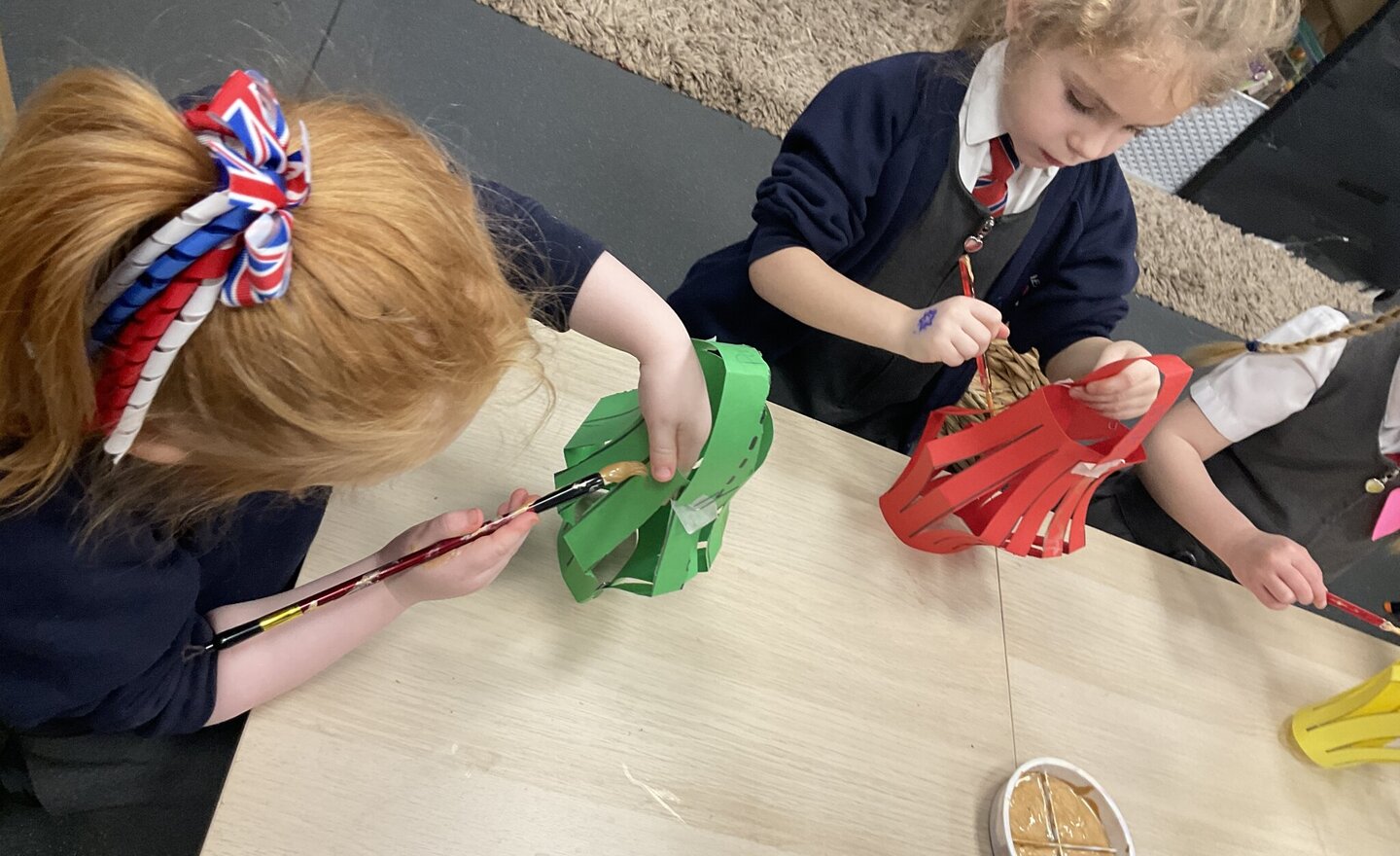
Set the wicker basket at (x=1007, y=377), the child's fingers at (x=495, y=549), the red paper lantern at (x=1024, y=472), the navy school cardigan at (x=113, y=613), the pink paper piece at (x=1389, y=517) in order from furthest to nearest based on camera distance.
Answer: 1. the wicker basket at (x=1007, y=377)
2. the pink paper piece at (x=1389, y=517)
3. the red paper lantern at (x=1024, y=472)
4. the child's fingers at (x=495, y=549)
5. the navy school cardigan at (x=113, y=613)

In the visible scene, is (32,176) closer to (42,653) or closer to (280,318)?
(280,318)

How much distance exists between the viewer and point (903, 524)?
0.69 m

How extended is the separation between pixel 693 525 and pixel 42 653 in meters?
0.33

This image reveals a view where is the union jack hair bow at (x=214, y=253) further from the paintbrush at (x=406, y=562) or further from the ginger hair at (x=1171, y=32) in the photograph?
the ginger hair at (x=1171, y=32)

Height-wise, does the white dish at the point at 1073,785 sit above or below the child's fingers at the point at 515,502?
below

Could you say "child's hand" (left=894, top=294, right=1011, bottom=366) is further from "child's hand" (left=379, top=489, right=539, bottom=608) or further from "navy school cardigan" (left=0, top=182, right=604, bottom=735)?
"navy school cardigan" (left=0, top=182, right=604, bottom=735)

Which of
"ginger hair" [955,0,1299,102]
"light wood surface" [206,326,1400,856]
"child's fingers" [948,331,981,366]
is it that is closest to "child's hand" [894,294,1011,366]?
"child's fingers" [948,331,981,366]

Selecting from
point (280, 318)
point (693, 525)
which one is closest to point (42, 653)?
point (280, 318)

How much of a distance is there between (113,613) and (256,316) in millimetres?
192

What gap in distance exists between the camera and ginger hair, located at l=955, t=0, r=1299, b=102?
673 millimetres

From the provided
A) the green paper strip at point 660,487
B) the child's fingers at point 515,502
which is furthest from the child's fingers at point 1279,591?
the child's fingers at point 515,502

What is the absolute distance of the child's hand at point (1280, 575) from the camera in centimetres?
78

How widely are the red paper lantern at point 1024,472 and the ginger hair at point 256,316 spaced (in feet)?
1.17

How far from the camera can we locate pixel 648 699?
553 millimetres
